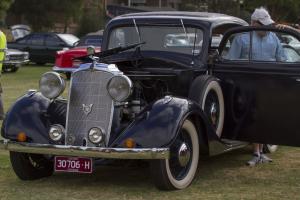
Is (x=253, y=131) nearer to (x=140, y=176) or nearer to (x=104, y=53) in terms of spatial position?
(x=140, y=176)

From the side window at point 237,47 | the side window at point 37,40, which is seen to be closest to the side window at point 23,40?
the side window at point 37,40

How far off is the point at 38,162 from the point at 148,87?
56.2 inches

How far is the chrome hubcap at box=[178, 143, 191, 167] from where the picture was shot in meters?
6.45

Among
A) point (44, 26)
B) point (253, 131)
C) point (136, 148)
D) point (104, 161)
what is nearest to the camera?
point (136, 148)

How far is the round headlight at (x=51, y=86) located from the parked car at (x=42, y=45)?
801 inches

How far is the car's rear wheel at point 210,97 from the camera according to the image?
6.85 meters

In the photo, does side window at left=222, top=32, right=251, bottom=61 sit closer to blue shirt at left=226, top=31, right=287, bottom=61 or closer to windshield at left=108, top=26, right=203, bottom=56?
blue shirt at left=226, top=31, right=287, bottom=61

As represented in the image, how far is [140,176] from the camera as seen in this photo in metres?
7.19

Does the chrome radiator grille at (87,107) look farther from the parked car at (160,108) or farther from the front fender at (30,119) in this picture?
the front fender at (30,119)

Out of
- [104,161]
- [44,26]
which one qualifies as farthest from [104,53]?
[44,26]

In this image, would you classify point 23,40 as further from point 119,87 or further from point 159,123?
point 159,123

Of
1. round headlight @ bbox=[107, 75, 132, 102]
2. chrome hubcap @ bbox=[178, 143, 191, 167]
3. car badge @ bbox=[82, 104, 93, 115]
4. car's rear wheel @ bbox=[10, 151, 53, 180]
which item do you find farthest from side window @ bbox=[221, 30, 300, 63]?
car's rear wheel @ bbox=[10, 151, 53, 180]

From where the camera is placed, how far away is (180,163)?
650 cm

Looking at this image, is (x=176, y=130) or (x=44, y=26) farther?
(x=44, y=26)
